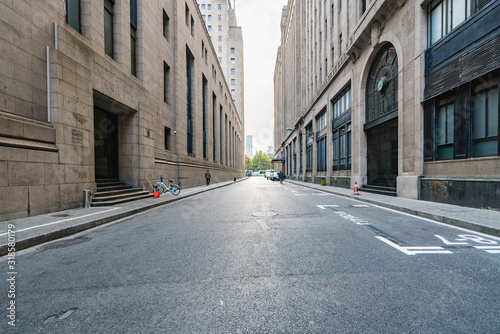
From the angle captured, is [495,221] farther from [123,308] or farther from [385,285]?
[123,308]

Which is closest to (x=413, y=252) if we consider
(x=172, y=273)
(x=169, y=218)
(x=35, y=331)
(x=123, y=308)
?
(x=172, y=273)

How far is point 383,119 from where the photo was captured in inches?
607

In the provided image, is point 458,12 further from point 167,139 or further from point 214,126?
point 214,126

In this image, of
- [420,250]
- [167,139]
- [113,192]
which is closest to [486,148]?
[420,250]

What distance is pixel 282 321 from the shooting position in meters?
2.30

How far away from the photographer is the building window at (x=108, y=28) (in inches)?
511

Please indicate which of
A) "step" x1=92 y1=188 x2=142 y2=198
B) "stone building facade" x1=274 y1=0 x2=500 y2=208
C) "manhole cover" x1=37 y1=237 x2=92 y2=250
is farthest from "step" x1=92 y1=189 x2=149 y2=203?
"stone building facade" x1=274 y1=0 x2=500 y2=208

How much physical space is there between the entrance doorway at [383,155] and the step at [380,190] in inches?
20.3

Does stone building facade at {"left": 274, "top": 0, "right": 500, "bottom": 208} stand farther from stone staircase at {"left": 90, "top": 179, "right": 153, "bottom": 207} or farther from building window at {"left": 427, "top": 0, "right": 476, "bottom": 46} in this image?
stone staircase at {"left": 90, "top": 179, "right": 153, "bottom": 207}

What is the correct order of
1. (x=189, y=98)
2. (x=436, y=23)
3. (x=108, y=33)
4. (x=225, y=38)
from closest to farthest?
1. (x=436, y=23)
2. (x=108, y=33)
3. (x=189, y=98)
4. (x=225, y=38)

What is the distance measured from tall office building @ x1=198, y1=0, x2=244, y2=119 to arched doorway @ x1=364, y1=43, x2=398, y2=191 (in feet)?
218

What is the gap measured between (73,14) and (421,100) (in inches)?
642

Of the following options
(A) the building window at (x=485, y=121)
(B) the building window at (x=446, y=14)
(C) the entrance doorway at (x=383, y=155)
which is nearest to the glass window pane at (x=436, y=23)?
(B) the building window at (x=446, y=14)

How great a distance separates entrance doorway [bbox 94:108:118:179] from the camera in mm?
13141
